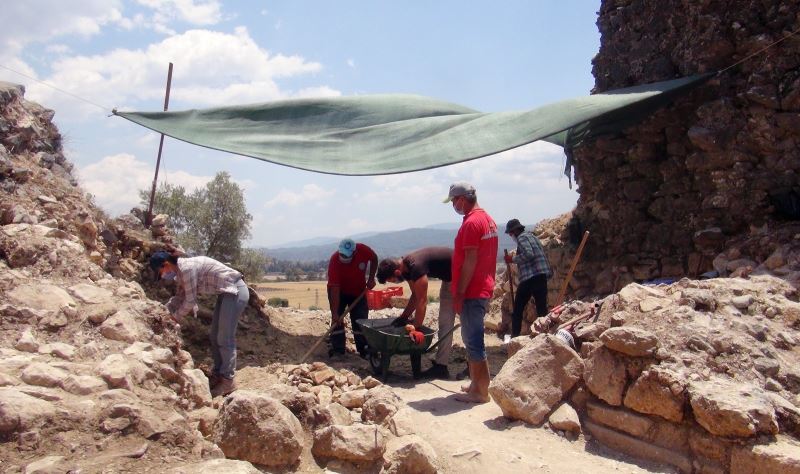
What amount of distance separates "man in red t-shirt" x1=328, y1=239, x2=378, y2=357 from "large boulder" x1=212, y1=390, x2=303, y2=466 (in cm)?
312

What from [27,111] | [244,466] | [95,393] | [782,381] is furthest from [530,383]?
[27,111]

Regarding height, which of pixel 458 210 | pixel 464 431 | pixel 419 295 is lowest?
pixel 464 431

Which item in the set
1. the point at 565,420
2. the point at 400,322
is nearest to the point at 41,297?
the point at 400,322

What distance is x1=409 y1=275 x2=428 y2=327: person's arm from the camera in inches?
198

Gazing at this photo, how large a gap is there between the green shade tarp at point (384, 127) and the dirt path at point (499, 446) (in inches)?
101

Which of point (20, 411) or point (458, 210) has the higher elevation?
point (458, 210)

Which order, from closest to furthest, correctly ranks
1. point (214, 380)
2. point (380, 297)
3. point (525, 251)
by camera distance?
point (214, 380) < point (525, 251) < point (380, 297)

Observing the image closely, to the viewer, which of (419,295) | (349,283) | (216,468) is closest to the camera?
(216,468)

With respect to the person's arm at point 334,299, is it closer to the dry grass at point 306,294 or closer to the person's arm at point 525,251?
the person's arm at point 525,251

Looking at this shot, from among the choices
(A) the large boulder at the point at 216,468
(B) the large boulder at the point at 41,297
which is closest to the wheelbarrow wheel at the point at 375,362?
(B) the large boulder at the point at 41,297

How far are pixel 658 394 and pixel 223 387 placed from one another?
298cm

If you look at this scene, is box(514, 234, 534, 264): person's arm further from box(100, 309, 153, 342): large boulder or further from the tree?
the tree

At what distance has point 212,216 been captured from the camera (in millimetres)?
15062

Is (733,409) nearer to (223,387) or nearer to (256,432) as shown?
(256,432)
